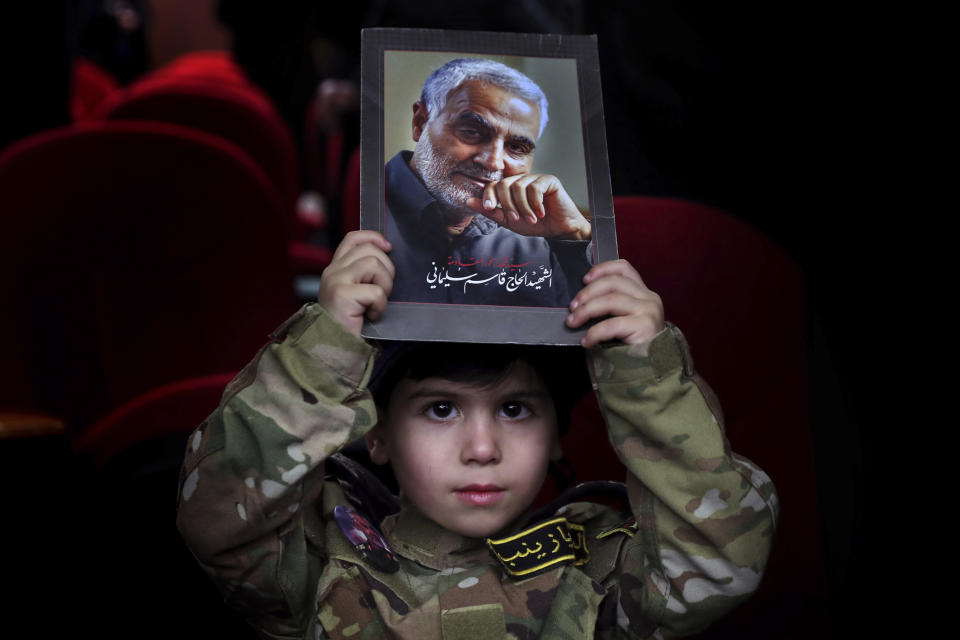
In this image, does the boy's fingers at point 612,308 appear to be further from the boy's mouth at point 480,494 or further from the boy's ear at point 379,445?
the boy's ear at point 379,445

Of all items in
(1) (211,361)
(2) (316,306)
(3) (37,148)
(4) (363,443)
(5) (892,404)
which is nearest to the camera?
(2) (316,306)

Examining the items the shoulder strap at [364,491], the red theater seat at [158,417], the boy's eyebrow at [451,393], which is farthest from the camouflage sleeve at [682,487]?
the red theater seat at [158,417]

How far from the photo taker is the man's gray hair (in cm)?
103

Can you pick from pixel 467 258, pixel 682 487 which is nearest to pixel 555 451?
pixel 682 487

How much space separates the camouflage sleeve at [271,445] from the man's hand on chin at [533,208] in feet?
0.63

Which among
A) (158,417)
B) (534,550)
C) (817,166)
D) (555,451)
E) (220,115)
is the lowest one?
(534,550)

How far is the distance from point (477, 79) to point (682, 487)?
19.0 inches

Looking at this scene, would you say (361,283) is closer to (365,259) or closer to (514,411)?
(365,259)

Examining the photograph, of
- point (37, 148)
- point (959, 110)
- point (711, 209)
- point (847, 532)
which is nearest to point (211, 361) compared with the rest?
point (37, 148)

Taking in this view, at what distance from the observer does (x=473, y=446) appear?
105 cm

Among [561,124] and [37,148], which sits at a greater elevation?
[37,148]

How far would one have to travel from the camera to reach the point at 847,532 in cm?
111

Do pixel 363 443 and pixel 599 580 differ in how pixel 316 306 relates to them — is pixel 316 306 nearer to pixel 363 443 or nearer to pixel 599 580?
pixel 363 443

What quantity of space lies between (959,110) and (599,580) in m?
A: 0.64
